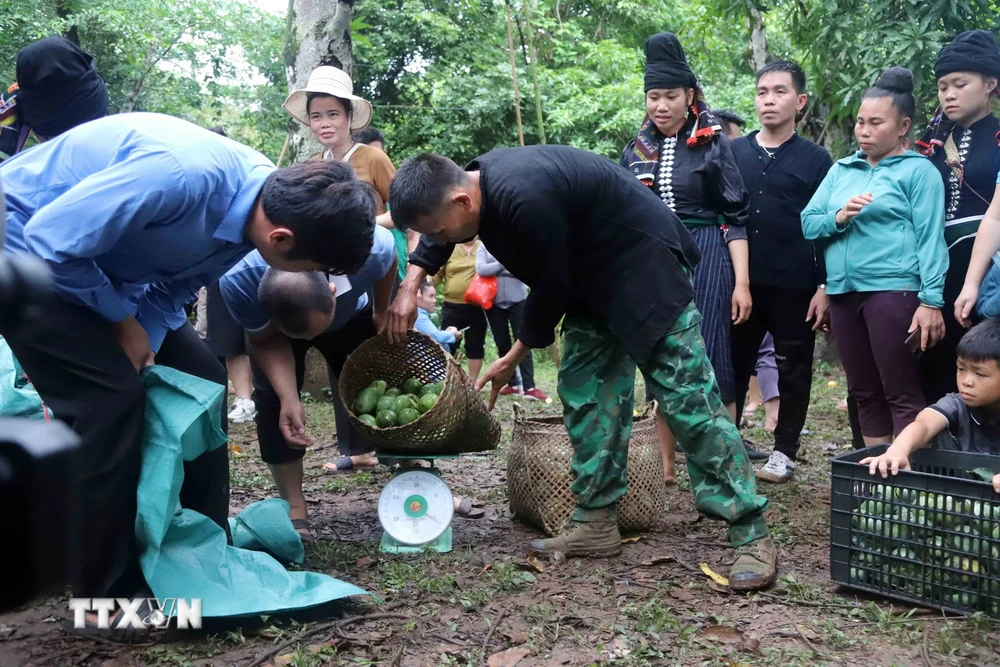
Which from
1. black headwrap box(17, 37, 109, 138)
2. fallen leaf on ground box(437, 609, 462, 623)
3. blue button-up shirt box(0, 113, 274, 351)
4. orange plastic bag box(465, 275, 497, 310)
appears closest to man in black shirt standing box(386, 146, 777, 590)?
blue button-up shirt box(0, 113, 274, 351)

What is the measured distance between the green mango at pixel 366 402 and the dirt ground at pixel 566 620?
1.92 ft

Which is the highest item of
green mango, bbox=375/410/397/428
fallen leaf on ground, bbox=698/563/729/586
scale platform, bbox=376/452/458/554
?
green mango, bbox=375/410/397/428

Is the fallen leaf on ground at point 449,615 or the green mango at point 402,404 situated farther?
the green mango at point 402,404

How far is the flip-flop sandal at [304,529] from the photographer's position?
3.91 m

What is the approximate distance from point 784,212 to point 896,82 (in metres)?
0.87

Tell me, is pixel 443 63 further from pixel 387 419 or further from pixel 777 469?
pixel 387 419

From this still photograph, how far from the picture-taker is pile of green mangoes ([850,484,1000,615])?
9.59 ft

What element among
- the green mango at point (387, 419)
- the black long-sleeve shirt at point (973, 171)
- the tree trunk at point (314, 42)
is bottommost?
the green mango at point (387, 419)

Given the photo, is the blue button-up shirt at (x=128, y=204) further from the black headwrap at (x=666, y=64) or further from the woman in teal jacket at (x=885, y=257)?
the woman in teal jacket at (x=885, y=257)

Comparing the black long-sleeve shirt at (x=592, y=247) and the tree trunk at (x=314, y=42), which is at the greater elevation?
the tree trunk at (x=314, y=42)

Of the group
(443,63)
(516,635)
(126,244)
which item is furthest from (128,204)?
(443,63)

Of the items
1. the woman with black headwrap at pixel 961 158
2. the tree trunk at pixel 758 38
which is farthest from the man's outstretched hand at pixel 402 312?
the tree trunk at pixel 758 38

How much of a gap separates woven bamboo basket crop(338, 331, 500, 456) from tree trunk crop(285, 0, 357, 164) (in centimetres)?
357

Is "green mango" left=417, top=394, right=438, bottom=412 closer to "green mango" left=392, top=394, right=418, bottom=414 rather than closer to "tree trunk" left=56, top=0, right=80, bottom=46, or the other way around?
"green mango" left=392, top=394, right=418, bottom=414
